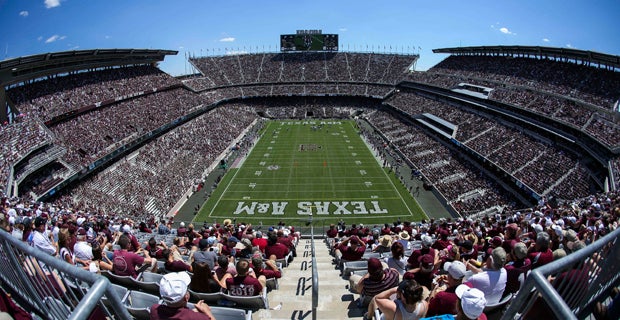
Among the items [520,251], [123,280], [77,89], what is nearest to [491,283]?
[520,251]

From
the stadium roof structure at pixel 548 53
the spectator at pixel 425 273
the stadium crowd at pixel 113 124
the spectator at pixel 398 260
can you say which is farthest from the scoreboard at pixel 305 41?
the spectator at pixel 425 273

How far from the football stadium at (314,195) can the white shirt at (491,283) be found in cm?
2

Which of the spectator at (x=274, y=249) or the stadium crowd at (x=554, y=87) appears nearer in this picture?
the spectator at (x=274, y=249)

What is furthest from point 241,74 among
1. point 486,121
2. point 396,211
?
point 396,211

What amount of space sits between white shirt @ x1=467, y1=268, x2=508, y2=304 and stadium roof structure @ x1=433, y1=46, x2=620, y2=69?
43.0 m

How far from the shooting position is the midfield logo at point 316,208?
32.0m

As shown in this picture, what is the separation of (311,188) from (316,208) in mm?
5218

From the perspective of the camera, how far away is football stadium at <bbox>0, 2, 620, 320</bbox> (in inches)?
164

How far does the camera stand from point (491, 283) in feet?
17.9

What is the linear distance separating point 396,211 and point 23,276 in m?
30.4

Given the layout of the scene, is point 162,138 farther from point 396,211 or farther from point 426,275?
point 426,275

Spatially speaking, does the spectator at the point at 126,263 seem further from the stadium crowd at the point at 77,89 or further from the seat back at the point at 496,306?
the stadium crowd at the point at 77,89

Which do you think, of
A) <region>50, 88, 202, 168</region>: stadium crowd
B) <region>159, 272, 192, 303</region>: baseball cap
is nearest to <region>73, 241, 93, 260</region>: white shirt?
<region>159, 272, 192, 303</region>: baseball cap

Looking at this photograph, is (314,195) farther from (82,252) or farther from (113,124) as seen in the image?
(82,252)
